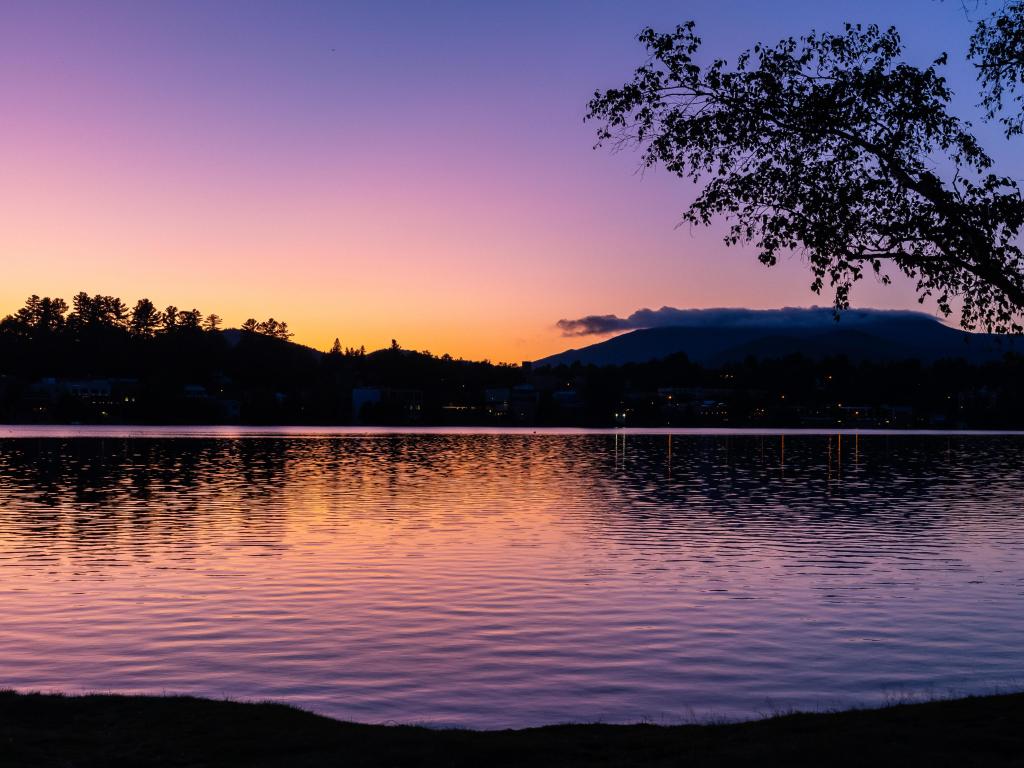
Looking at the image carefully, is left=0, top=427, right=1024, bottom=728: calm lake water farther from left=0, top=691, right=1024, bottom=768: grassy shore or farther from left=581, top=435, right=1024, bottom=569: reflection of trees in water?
left=0, top=691, right=1024, bottom=768: grassy shore

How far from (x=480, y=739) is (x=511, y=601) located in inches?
535

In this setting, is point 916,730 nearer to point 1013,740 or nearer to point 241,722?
point 1013,740

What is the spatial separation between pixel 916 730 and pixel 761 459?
9878 cm

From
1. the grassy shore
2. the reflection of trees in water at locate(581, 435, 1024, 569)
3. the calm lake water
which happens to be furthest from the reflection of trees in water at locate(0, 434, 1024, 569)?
the grassy shore

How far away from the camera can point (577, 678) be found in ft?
62.7

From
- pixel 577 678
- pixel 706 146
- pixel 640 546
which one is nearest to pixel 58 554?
pixel 640 546

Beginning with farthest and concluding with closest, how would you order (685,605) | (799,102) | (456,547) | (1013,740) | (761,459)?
(761,459)
(456,547)
(685,605)
(799,102)
(1013,740)

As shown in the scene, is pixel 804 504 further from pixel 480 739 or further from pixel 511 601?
pixel 480 739

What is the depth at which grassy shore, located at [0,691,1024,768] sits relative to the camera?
11.9 m

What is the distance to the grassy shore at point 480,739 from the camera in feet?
38.9

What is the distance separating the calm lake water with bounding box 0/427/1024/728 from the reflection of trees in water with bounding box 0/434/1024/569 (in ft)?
1.23

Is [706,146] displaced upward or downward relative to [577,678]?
upward

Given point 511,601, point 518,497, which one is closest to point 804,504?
point 518,497

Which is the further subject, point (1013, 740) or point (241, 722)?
point (241, 722)
